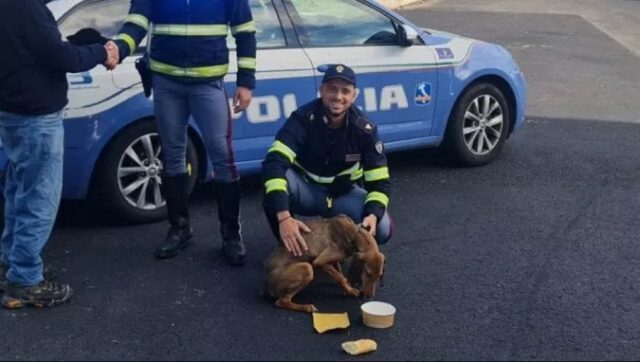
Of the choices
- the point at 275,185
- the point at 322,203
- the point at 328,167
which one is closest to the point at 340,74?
the point at 328,167

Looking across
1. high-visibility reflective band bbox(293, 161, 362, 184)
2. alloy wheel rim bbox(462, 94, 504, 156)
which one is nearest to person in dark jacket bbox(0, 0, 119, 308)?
high-visibility reflective band bbox(293, 161, 362, 184)

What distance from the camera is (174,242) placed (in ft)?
17.4

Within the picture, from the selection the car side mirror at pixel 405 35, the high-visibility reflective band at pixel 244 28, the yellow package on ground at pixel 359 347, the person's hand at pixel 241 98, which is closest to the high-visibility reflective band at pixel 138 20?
the high-visibility reflective band at pixel 244 28

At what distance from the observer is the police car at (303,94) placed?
5.44 m

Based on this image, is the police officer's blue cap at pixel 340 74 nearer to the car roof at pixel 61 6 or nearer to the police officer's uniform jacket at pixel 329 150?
the police officer's uniform jacket at pixel 329 150

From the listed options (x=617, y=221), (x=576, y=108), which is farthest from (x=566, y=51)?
(x=617, y=221)

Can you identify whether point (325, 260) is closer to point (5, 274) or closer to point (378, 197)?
point (378, 197)

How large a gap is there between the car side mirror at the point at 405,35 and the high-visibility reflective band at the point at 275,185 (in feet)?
7.24

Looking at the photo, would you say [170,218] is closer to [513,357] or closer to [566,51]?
[513,357]

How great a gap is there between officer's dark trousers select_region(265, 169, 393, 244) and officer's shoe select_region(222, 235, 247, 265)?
29 cm

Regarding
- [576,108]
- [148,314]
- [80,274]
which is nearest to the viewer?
[148,314]

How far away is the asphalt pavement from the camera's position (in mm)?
4188

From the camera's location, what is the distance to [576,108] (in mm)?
9914

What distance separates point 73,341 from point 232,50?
2.33 m
